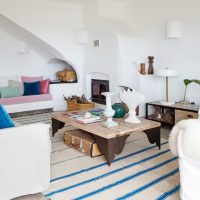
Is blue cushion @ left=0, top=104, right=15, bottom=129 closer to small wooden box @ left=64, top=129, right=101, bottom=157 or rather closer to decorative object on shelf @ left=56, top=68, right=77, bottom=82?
small wooden box @ left=64, top=129, right=101, bottom=157

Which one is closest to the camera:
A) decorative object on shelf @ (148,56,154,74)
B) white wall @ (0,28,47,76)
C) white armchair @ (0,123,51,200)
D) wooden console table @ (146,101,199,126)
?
white armchair @ (0,123,51,200)

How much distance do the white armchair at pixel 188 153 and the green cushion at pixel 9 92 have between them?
158 inches

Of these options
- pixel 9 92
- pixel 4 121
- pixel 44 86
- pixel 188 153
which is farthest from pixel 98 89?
pixel 188 153

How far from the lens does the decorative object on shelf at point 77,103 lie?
535 centimetres

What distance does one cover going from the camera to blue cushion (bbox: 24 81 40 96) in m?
5.44

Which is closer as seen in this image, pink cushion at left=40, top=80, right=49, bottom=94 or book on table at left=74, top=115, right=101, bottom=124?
book on table at left=74, top=115, right=101, bottom=124

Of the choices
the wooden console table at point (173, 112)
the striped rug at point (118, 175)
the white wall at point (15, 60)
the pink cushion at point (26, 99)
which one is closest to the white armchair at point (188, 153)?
the striped rug at point (118, 175)

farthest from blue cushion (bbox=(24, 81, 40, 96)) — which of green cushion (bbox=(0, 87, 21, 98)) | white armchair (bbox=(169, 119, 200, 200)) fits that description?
white armchair (bbox=(169, 119, 200, 200))

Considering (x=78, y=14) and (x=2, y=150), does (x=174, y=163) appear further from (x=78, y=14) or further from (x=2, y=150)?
(x=78, y=14)

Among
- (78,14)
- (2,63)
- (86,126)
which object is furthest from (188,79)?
(2,63)

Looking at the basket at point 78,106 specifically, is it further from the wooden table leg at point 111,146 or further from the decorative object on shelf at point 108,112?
the wooden table leg at point 111,146

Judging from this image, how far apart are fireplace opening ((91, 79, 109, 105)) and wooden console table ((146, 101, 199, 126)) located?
1.19 meters

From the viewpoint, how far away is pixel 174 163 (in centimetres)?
281

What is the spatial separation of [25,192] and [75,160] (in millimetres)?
899
